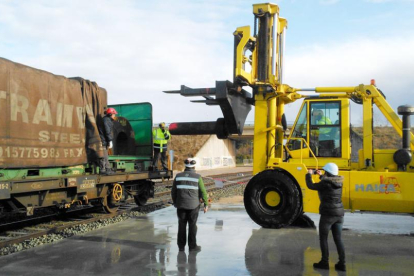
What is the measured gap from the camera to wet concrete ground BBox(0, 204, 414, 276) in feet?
20.3

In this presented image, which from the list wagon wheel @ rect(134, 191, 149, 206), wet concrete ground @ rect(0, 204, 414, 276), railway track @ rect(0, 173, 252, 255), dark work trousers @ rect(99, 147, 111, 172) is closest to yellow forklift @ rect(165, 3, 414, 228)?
wet concrete ground @ rect(0, 204, 414, 276)

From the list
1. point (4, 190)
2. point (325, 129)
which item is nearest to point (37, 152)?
point (4, 190)

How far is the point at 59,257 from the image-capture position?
6.88 m

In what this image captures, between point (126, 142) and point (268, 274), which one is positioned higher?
point (126, 142)

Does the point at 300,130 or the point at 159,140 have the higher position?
the point at 300,130

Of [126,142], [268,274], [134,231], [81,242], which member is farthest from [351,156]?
[126,142]

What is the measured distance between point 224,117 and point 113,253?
13.2 feet

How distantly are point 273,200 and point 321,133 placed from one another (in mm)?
1856

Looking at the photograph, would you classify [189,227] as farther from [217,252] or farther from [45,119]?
[45,119]

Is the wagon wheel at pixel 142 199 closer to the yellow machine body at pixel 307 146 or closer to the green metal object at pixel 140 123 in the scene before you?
the green metal object at pixel 140 123

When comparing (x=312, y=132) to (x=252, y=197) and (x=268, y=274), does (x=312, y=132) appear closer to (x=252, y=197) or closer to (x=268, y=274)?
(x=252, y=197)

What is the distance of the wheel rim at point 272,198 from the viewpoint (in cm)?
915

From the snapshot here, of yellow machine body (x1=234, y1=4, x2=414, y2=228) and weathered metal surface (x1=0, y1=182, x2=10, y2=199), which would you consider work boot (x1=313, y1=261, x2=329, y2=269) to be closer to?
yellow machine body (x1=234, y1=4, x2=414, y2=228)

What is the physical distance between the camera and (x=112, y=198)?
37.0ft
